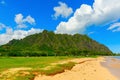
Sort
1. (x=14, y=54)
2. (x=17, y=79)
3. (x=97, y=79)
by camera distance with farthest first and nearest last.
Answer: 1. (x=14, y=54)
2. (x=97, y=79)
3. (x=17, y=79)

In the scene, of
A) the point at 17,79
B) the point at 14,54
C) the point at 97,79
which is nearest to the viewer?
the point at 17,79

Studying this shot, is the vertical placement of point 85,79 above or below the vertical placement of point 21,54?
below

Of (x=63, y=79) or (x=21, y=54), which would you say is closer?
(x=63, y=79)

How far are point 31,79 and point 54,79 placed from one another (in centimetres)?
339

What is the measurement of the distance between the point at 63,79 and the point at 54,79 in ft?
4.37

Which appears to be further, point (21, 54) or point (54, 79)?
point (21, 54)

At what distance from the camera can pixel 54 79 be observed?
34.8m

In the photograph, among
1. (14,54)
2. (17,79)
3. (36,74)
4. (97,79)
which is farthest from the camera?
(14,54)

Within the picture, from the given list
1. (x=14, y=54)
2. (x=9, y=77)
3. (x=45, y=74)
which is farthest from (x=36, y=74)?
(x=14, y=54)

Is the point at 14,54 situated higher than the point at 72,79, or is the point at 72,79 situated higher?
the point at 14,54

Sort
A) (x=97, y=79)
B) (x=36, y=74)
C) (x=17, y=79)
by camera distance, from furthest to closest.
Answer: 1. (x=36, y=74)
2. (x=97, y=79)
3. (x=17, y=79)

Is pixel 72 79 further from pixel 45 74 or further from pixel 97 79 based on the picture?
pixel 45 74

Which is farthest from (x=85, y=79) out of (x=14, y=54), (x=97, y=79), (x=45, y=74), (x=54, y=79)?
(x=14, y=54)

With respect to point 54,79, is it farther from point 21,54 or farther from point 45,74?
point 21,54
